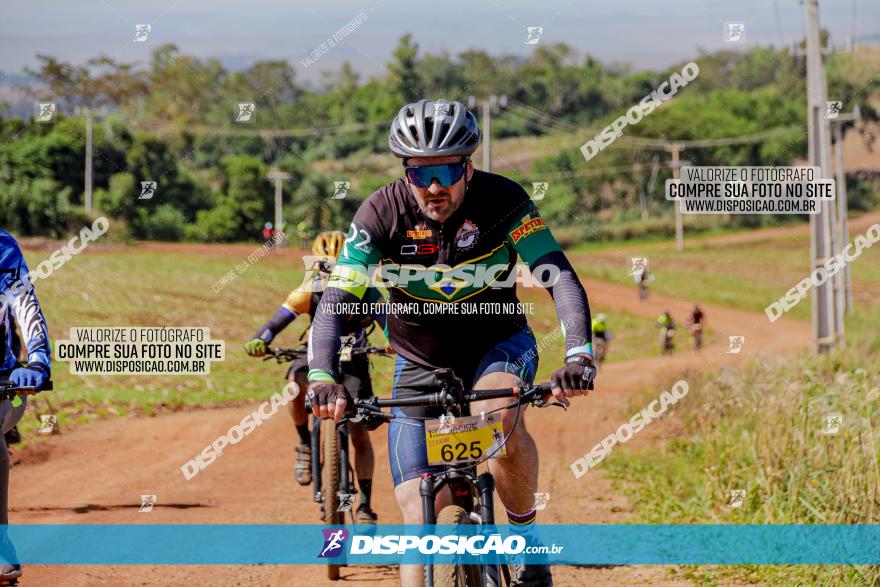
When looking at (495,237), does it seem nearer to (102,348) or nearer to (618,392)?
(102,348)

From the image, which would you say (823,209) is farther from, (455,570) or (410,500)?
(455,570)

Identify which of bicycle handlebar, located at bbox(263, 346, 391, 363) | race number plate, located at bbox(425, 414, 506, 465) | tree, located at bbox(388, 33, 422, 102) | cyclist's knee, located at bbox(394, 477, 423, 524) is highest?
tree, located at bbox(388, 33, 422, 102)

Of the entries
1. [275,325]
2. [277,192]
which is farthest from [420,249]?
[277,192]

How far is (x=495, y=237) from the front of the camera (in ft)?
17.8

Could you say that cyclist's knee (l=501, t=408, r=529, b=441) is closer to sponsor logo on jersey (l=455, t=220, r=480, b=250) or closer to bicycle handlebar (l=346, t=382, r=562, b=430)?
bicycle handlebar (l=346, t=382, r=562, b=430)

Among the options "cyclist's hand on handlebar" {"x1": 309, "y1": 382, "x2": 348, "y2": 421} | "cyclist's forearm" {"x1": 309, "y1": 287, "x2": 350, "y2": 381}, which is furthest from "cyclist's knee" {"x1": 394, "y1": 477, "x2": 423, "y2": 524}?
"cyclist's forearm" {"x1": 309, "y1": 287, "x2": 350, "y2": 381}

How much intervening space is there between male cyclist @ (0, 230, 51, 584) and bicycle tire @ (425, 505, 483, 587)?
2.64m

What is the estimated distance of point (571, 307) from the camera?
5160 mm

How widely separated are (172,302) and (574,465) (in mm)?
13986

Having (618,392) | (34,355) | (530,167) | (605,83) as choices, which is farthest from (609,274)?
(34,355)

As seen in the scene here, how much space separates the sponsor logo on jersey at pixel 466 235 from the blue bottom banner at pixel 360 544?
2064mm

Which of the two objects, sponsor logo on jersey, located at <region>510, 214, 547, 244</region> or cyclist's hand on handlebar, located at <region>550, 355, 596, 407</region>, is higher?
sponsor logo on jersey, located at <region>510, 214, 547, 244</region>

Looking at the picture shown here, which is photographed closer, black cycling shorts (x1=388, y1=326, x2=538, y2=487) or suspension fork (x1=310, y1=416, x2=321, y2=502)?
black cycling shorts (x1=388, y1=326, x2=538, y2=487)

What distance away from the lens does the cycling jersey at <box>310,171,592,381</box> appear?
17.4 ft
